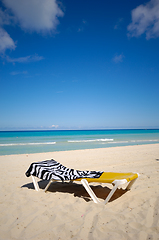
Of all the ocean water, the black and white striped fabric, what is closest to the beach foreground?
the black and white striped fabric

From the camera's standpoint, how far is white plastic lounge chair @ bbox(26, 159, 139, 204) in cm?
354

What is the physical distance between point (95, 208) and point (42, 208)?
3.81ft

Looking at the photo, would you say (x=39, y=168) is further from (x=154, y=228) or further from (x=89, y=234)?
(x=154, y=228)

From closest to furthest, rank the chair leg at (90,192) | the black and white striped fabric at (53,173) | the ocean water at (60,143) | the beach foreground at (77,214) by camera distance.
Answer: the beach foreground at (77,214)
the chair leg at (90,192)
the black and white striped fabric at (53,173)
the ocean water at (60,143)

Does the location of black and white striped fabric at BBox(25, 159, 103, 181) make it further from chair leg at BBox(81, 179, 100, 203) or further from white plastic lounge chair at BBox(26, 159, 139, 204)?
chair leg at BBox(81, 179, 100, 203)

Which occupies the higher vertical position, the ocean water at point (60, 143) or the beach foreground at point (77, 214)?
the beach foreground at point (77, 214)

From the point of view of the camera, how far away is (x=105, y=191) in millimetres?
4301

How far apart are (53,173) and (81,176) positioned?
32.4 inches

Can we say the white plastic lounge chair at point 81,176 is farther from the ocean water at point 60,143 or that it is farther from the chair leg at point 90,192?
the ocean water at point 60,143

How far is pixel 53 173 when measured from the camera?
13.8 feet

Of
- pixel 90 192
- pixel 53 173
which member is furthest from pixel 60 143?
pixel 90 192

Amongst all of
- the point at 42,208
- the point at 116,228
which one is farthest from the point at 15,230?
the point at 116,228

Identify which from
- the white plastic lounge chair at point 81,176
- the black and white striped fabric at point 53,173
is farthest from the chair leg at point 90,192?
the black and white striped fabric at point 53,173

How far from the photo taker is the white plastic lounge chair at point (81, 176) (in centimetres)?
354
